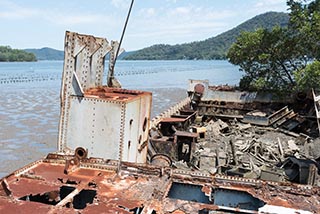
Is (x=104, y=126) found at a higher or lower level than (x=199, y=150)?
higher

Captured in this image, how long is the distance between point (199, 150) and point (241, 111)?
365 inches

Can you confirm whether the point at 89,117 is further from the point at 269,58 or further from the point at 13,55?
the point at 13,55

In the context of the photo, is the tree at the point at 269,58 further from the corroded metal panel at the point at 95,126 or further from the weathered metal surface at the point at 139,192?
the weathered metal surface at the point at 139,192

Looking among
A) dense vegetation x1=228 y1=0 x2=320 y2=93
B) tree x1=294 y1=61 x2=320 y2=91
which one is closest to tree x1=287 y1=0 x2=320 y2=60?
dense vegetation x1=228 y1=0 x2=320 y2=93

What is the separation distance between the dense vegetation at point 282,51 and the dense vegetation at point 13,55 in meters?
172

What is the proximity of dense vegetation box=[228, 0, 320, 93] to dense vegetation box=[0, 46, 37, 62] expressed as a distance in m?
172

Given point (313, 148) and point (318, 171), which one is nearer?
point (318, 171)

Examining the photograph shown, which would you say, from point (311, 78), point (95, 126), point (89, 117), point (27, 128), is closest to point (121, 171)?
point (95, 126)

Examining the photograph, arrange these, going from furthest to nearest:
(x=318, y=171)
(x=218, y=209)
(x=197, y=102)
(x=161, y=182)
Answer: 1. (x=197, y=102)
2. (x=318, y=171)
3. (x=161, y=182)
4. (x=218, y=209)

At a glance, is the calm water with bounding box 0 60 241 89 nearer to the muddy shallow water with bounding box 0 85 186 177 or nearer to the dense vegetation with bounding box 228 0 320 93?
the muddy shallow water with bounding box 0 85 186 177

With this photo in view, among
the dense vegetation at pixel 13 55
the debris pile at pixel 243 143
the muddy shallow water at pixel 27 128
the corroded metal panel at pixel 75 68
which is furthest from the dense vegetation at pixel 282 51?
the dense vegetation at pixel 13 55

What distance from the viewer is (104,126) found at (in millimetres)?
6969

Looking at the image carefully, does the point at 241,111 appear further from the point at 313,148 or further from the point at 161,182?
the point at 161,182

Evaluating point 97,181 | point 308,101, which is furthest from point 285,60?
point 97,181
